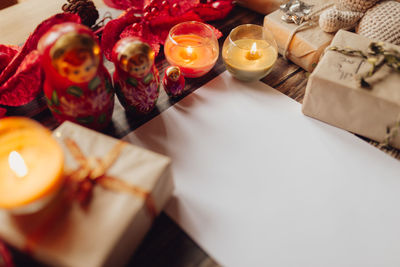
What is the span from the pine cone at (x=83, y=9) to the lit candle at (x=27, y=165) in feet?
1.39

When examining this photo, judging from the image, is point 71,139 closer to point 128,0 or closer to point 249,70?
point 249,70

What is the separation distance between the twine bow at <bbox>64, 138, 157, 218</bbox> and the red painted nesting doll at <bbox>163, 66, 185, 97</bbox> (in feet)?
0.76

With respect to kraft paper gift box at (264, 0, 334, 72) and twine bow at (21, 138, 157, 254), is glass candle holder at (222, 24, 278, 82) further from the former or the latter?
twine bow at (21, 138, 157, 254)

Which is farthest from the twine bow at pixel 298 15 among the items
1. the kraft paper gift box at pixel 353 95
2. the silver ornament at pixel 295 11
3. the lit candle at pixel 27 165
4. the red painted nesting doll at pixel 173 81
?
the lit candle at pixel 27 165

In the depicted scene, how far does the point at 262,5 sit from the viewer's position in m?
0.86

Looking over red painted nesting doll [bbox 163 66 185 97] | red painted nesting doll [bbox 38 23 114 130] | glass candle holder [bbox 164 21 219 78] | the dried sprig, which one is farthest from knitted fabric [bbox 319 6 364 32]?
red painted nesting doll [bbox 38 23 114 130]

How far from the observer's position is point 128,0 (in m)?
0.84

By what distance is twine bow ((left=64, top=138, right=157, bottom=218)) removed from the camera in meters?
0.41

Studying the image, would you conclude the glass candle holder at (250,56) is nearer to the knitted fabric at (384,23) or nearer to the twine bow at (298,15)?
the twine bow at (298,15)

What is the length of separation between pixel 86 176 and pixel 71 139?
82 millimetres

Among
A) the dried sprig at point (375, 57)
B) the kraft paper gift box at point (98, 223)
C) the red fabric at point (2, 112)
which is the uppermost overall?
the dried sprig at point (375, 57)

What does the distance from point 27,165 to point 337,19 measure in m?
0.67

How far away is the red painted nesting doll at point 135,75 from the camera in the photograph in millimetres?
519

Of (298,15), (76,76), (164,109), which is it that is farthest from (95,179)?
(298,15)
